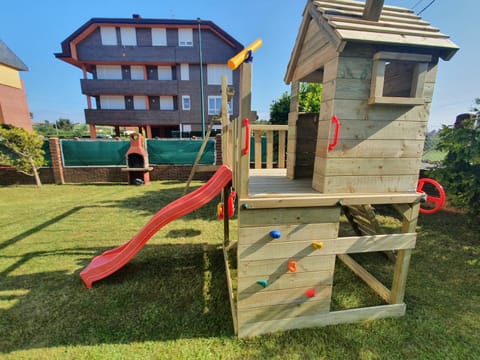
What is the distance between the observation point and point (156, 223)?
277 cm

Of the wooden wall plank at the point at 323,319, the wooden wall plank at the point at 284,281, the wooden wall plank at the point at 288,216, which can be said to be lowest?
the wooden wall plank at the point at 323,319

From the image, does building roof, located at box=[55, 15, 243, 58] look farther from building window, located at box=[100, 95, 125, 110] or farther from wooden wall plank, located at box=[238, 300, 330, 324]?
wooden wall plank, located at box=[238, 300, 330, 324]

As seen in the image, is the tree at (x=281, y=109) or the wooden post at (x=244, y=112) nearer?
the wooden post at (x=244, y=112)

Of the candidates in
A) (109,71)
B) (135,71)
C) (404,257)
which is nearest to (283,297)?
(404,257)

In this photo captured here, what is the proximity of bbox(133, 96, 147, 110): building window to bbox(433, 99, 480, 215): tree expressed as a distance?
19824mm

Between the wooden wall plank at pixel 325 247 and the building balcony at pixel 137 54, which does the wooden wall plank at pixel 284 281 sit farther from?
the building balcony at pixel 137 54

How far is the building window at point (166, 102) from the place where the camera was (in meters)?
19.6

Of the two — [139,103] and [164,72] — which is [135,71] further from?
[139,103]

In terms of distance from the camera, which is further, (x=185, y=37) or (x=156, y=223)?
(x=185, y=37)

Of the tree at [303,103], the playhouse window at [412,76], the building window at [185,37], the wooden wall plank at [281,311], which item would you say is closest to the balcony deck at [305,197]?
the playhouse window at [412,76]

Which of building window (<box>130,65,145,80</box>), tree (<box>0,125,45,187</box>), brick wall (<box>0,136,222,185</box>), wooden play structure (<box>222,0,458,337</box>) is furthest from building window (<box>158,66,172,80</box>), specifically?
wooden play structure (<box>222,0,458,337</box>)

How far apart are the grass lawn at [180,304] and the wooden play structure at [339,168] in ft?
0.74

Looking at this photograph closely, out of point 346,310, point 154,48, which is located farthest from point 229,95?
point 154,48

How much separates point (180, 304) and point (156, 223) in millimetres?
950
